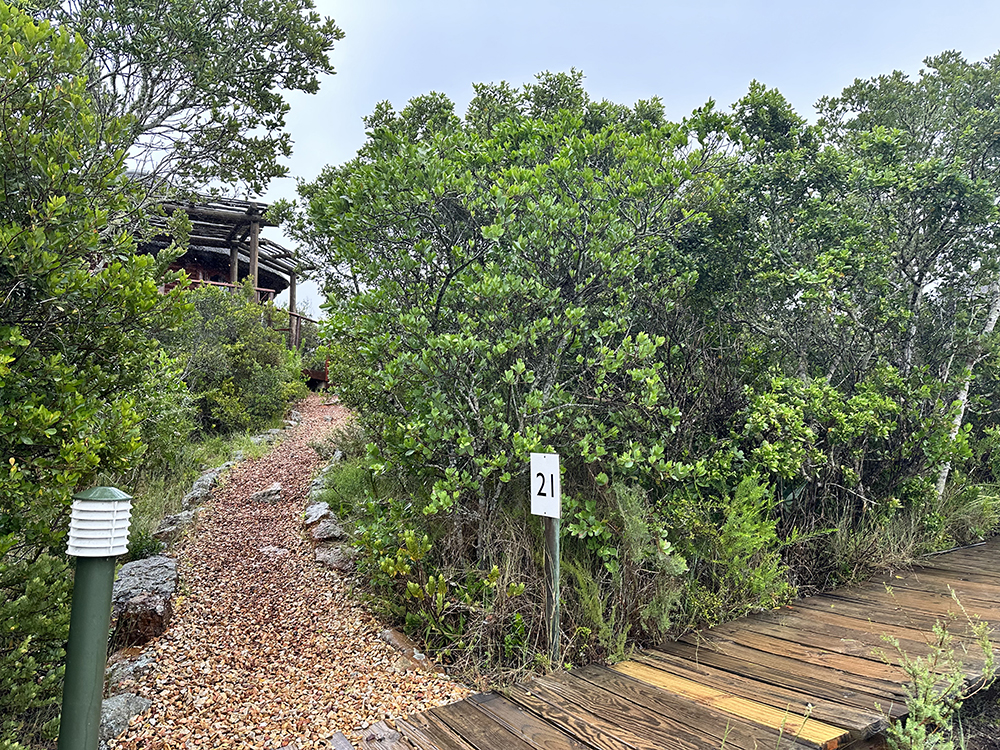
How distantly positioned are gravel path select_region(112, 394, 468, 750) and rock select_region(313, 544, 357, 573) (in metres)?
0.09

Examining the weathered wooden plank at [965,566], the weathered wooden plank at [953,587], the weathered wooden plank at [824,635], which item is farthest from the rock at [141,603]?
the weathered wooden plank at [965,566]

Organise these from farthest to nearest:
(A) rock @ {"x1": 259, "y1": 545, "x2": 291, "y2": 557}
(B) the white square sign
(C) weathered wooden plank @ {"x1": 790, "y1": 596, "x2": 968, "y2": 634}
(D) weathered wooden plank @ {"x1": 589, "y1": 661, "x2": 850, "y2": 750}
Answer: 1. (A) rock @ {"x1": 259, "y1": 545, "x2": 291, "y2": 557}
2. (C) weathered wooden plank @ {"x1": 790, "y1": 596, "x2": 968, "y2": 634}
3. (B) the white square sign
4. (D) weathered wooden plank @ {"x1": 589, "y1": 661, "x2": 850, "y2": 750}

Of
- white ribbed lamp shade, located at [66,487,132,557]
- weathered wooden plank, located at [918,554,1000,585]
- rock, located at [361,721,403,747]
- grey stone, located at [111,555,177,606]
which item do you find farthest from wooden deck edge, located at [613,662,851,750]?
weathered wooden plank, located at [918,554,1000,585]

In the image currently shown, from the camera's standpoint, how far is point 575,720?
273 cm

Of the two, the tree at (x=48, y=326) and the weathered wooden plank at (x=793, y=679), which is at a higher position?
the tree at (x=48, y=326)

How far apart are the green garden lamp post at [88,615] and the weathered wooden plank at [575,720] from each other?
1921 mm

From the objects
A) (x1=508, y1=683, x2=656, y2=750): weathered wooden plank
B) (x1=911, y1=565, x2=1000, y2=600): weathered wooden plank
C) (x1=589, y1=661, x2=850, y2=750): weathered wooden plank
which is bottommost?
(x1=508, y1=683, x2=656, y2=750): weathered wooden plank

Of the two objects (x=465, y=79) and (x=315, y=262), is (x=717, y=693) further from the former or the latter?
(x=465, y=79)

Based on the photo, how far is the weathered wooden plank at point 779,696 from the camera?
262 cm

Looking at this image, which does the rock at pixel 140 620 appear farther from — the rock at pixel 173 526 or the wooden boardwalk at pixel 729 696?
the wooden boardwalk at pixel 729 696

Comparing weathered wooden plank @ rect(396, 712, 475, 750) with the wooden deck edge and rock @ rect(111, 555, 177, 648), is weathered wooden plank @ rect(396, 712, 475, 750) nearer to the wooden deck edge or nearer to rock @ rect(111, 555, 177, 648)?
the wooden deck edge

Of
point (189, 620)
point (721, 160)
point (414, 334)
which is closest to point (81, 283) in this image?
point (414, 334)

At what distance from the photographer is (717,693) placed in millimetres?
2992

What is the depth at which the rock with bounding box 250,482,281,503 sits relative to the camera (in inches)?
251
